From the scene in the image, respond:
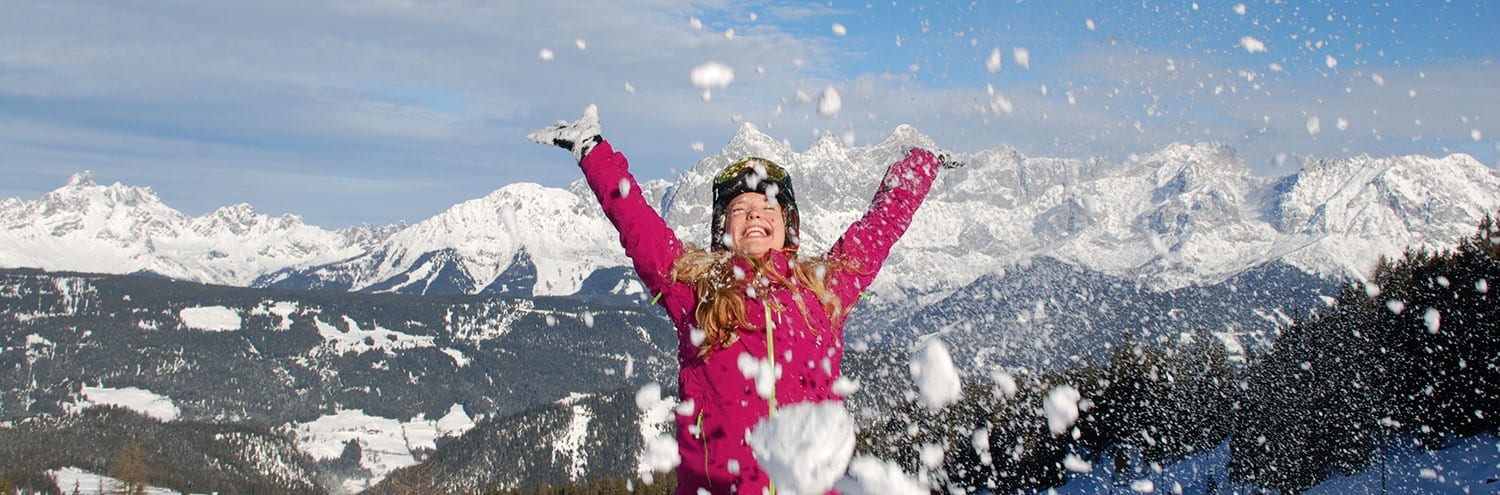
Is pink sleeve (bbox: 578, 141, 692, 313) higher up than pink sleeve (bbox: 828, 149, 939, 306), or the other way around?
pink sleeve (bbox: 578, 141, 692, 313)

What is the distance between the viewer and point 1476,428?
2338 cm

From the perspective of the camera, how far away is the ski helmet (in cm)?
455

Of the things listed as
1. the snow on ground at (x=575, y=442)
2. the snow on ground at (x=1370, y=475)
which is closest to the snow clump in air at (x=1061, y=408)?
the snow on ground at (x=1370, y=475)

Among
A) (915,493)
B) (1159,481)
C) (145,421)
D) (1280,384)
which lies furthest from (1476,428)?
(145,421)

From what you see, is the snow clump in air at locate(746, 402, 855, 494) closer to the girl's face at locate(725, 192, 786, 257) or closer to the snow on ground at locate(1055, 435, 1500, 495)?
the girl's face at locate(725, 192, 786, 257)

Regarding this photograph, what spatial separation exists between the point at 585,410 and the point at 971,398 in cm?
15869

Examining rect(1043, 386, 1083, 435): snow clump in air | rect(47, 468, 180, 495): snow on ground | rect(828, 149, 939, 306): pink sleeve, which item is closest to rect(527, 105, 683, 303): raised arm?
rect(828, 149, 939, 306): pink sleeve

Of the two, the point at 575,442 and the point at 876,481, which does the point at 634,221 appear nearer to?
the point at 876,481

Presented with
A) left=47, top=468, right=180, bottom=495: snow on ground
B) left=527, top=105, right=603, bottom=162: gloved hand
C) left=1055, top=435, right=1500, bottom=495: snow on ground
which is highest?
left=527, top=105, right=603, bottom=162: gloved hand

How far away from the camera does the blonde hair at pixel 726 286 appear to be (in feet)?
13.2

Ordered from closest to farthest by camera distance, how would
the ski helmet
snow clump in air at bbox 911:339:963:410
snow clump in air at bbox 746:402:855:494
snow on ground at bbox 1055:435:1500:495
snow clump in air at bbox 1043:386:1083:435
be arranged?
snow clump in air at bbox 746:402:855:494 < snow clump in air at bbox 911:339:963:410 < the ski helmet < snow clump in air at bbox 1043:386:1083:435 < snow on ground at bbox 1055:435:1500:495

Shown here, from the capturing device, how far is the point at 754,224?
4469 millimetres

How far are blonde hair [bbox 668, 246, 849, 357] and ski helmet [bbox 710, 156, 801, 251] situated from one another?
277 mm

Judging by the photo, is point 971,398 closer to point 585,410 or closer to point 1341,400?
point 1341,400
